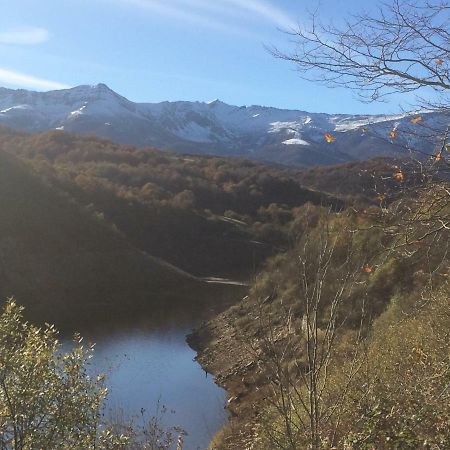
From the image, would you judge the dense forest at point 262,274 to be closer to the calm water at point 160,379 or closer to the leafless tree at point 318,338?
the leafless tree at point 318,338

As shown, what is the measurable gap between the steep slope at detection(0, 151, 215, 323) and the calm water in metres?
6.15

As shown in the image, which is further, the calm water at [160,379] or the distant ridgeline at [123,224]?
the distant ridgeline at [123,224]

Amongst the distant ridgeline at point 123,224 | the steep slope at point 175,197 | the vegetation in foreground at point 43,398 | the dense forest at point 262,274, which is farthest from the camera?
the steep slope at point 175,197

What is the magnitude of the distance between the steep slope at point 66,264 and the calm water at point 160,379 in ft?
20.2

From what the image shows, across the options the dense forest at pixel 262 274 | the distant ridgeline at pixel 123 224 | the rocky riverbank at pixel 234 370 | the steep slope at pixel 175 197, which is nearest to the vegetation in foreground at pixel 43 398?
the dense forest at pixel 262 274

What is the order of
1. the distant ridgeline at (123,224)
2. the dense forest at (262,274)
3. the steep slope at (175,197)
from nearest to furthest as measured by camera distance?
the dense forest at (262,274) → the distant ridgeline at (123,224) → the steep slope at (175,197)

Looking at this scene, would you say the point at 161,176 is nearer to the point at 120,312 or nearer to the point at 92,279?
the point at 92,279

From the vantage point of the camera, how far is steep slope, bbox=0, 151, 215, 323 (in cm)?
3859

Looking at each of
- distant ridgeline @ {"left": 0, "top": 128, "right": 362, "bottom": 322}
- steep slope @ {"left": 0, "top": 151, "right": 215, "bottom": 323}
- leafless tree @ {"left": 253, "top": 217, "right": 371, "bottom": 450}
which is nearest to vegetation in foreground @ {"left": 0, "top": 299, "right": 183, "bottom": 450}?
leafless tree @ {"left": 253, "top": 217, "right": 371, "bottom": 450}

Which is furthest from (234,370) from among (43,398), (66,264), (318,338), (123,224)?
(123,224)

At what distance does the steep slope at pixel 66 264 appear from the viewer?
38594mm

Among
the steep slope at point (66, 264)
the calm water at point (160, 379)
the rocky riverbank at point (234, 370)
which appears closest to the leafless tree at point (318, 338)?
the rocky riverbank at point (234, 370)

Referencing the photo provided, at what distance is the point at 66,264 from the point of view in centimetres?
4472

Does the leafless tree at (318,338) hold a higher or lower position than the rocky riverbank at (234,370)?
higher
